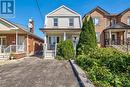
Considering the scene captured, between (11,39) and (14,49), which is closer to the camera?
(14,49)

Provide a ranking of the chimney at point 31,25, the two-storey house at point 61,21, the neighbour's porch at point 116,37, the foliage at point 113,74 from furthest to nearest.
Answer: the chimney at point 31,25
the neighbour's porch at point 116,37
the two-storey house at point 61,21
the foliage at point 113,74

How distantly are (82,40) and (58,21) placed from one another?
29.3ft

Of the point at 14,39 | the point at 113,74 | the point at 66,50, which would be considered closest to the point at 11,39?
the point at 14,39

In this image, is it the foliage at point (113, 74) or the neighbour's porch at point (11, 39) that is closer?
the foliage at point (113, 74)

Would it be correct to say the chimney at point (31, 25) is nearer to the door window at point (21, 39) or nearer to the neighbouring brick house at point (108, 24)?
the door window at point (21, 39)

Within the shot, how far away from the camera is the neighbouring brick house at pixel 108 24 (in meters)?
34.7

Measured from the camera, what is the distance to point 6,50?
1028 inches

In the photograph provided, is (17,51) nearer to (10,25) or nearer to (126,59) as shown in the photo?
(10,25)

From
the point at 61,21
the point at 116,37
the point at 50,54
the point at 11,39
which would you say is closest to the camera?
the point at 50,54

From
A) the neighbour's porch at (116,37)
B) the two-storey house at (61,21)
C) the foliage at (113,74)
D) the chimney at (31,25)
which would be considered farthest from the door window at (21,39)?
the foliage at (113,74)

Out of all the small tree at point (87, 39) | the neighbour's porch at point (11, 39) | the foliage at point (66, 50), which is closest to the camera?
the small tree at point (87, 39)

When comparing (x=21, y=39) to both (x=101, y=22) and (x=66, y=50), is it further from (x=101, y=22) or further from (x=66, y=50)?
(x=101, y=22)

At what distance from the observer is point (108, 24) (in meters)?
37.1

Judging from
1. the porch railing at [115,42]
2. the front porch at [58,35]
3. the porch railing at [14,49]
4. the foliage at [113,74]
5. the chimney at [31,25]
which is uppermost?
the chimney at [31,25]
